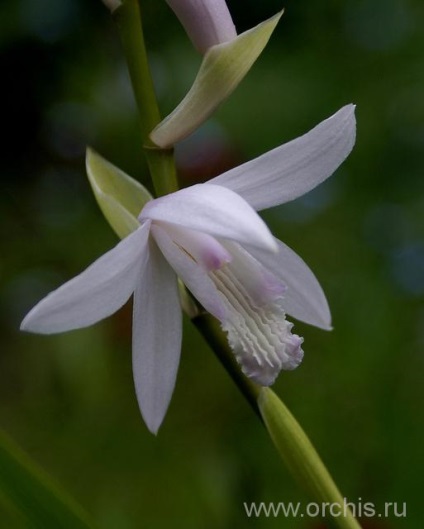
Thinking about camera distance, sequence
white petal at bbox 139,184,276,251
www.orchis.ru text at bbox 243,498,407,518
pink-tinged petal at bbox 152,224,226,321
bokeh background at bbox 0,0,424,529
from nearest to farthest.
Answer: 1. white petal at bbox 139,184,276,251
2. pink-tinged petal at bbox 152,224,226,321
3. www.orchis.ru text at bbox 243,498,407,518
4. bokeh background at bbox 0,0,424,529

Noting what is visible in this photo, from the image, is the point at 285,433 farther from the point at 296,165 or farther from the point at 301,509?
the point at 301,509

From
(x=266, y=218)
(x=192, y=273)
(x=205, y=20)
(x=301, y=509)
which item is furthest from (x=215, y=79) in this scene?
(x=266, y=218)

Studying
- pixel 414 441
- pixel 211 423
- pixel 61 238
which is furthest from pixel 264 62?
pixel 414 441

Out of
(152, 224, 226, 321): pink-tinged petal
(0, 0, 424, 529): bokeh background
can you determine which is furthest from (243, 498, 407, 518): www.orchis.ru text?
(152, 224, 226, 321): pink-tinged petal

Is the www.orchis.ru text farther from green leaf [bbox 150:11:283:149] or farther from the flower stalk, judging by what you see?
green leaf [bbox 150:11:283:149]

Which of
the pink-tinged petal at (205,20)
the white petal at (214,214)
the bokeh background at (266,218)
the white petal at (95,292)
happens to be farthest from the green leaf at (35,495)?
the bokeh background at (266,218)

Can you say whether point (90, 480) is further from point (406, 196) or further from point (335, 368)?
point (406, 196)

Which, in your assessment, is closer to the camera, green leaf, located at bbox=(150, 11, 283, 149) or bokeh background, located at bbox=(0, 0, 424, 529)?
green leaf, located at bbox=(150, 11, 283, 149)
